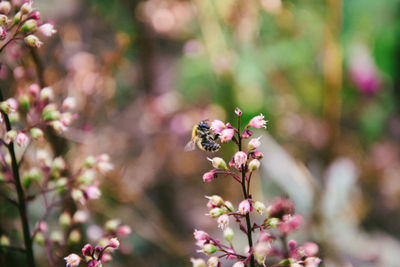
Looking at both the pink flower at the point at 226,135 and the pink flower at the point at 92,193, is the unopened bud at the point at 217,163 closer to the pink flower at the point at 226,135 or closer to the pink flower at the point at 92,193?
the pink flower at the point at 226,135

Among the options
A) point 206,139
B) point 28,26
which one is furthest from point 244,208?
point 28,26

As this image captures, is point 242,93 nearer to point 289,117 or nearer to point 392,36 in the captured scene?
point 289,117

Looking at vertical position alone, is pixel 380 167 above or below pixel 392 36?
below

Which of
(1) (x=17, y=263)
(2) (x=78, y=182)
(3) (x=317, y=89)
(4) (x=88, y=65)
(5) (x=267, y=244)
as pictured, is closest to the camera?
(5) (x=267, y=244)

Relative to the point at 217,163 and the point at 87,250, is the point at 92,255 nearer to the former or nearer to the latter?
the point at 87,250

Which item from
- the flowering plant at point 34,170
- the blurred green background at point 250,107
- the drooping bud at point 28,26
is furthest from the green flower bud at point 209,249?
the blurred green background at point 250,107

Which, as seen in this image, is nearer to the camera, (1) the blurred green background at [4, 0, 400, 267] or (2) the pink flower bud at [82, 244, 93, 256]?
(2) the pink flower bud at [82, 244, 93, 256]

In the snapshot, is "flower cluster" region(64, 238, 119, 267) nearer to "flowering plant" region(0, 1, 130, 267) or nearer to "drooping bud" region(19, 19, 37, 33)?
"flowering plant" region(0, 1, 130, 267)

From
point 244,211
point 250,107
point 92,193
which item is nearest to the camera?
point 244,211

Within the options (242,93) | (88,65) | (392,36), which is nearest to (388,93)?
(392,36)

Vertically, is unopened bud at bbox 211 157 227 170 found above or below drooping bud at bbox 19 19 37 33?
below

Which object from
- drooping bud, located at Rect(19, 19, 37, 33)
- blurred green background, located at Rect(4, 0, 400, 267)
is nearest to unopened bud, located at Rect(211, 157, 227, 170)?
drooping bud, located at Rect(19, 19, 37, 33)
